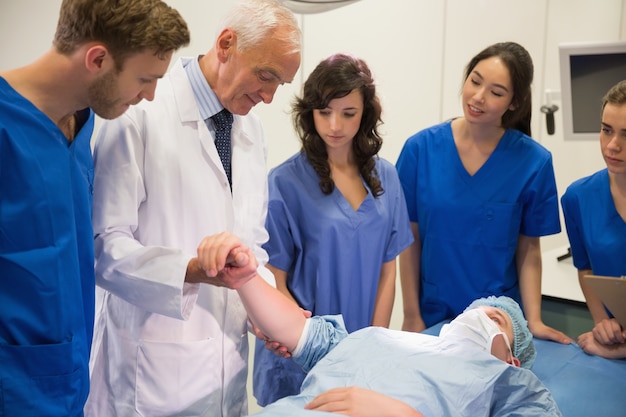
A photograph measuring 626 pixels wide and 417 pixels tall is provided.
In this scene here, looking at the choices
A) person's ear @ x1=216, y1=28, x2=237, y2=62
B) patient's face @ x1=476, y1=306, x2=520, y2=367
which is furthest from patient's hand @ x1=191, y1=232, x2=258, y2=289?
patient's face @ x1=476, y1=306, x2=520, y2=367

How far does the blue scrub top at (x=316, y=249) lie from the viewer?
184cm

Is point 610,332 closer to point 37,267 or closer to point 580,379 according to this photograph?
point 580,379

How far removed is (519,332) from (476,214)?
477mm

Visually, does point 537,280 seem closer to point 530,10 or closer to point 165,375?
point 165,375

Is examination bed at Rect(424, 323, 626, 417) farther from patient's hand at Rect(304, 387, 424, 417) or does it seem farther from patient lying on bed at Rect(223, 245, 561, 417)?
patient's hand at Rect(304, 387, 424, 417)

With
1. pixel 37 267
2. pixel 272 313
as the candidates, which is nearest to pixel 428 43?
pixel 272 313

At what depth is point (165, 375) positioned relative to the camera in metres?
1.37

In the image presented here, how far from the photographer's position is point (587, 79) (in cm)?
238

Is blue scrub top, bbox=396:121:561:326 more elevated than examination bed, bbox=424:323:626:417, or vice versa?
blue scrub top, bbox=396:121:561:326

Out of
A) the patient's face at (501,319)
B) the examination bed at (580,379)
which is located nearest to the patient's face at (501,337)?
the patient's face at (501,319)

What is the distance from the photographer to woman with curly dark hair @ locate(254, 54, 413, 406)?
1841 mm

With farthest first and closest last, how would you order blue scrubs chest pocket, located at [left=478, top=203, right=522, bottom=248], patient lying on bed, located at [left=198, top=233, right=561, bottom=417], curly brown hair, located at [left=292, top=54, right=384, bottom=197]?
blue scrubs chest pocket, located at [left=478, top=203, right=522, bottom=248], curly brown hair, located at [left=292, top=54, right=384, bottom=197], patient lying on bed, located at [left=198, top=233, right=561, bottom=417]

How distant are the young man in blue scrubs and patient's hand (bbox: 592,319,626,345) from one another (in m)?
1.47

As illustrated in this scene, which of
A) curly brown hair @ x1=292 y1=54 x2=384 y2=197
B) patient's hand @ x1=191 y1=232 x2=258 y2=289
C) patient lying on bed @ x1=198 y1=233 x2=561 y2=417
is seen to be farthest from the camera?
curly brown hair @ x1=292 y1=54 x2=384 y2=197
